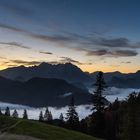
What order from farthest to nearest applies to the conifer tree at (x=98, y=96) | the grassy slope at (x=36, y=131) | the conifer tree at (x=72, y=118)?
the conifer tree at (x=72, y=118) < the conifer tree at (x=98, y=96) < the grassy slope at (x=36, y=131)

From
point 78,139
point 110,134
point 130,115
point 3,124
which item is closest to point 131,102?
point 130,115

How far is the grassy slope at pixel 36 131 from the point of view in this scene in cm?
4967

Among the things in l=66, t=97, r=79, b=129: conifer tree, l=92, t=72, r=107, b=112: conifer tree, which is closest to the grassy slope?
l=92, t=72, r=107, b=112: conifer tree

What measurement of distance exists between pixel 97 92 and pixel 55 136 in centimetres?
3459

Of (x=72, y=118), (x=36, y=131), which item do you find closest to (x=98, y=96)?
(x=72, y=118)

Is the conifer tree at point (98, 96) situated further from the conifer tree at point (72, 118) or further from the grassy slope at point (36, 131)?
the grassy slope at point (36, 131)

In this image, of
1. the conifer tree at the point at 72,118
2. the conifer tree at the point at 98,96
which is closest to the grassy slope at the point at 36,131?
the conifer tree at the point at 98,96

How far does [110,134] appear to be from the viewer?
4190 inches

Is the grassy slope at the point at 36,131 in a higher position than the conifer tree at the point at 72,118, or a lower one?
lower

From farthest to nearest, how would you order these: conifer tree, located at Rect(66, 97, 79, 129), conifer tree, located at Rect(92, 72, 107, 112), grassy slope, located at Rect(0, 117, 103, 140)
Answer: conifer tree, located at Rect(66, 97, 79, 129) < conifer tree, located at Rect(92, 72, 107, 112) < grassy slope, located at Rect(0, 117, 103, 140)

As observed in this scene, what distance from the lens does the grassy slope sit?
163ft

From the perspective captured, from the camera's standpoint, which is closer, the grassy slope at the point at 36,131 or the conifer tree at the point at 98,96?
the grassy slope at the point at 36,131

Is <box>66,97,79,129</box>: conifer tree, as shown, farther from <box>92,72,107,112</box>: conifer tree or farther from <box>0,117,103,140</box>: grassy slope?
<box>0,117,103,140</box>: grassy slope

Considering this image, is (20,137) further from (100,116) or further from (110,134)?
(110,134)
